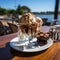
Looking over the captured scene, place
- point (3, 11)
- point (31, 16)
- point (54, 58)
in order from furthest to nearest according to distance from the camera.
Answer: point (3, 11), point (31, 16), point (54, 58)

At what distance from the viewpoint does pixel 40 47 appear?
3.00 ft

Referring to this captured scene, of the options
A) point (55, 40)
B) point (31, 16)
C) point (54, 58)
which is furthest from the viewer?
point (55, 40)

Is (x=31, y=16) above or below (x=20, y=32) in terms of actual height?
above

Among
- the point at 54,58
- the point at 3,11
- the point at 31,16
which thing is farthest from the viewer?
the point at 3,11

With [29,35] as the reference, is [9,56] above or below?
below

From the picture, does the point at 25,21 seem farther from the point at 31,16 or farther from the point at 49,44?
the point at 49,44

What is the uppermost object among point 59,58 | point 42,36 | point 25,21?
point 25,21

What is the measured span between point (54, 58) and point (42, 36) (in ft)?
0.64

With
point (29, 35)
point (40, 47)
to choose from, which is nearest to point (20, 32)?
point (29, 35)

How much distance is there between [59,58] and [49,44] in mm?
159

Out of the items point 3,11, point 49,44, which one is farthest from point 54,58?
point 3,11

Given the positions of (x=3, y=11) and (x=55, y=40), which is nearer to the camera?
(x=55, y=40)

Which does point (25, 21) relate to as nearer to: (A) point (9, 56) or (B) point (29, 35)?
(B) point (29, 35)

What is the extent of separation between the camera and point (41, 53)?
885 mm
